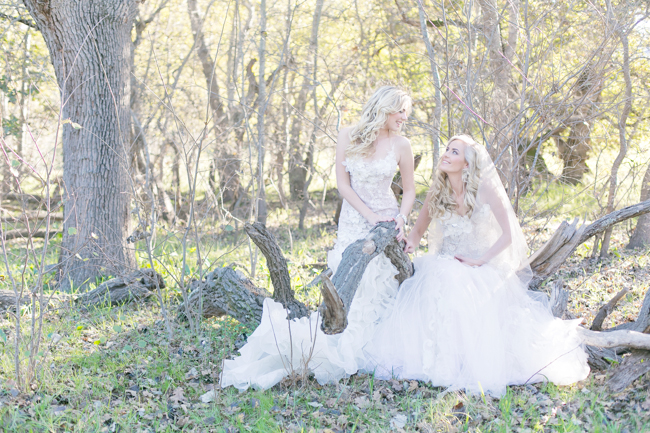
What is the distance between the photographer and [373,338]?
12.7ft

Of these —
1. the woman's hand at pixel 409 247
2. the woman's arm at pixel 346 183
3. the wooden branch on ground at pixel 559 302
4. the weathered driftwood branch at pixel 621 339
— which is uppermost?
the woman's arm at pixel 346 183

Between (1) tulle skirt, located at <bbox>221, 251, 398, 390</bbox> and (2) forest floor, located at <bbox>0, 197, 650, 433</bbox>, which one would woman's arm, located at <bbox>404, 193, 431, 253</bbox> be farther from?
(2) forest floor, located at <bbox>0, 197, 650, 433</bbox>

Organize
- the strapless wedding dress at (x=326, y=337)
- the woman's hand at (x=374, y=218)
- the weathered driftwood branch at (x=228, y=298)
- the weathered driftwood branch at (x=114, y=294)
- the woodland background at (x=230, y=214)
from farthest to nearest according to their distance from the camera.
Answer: the weathered driftwood branch at (x=114, y=294) → the weathered driftwood branch at (x=228, y=298) → the woman's hand at (x=374, y=218) → the strapless wedding dress at (x=326, y=337) → the woodland background at (x=230, y=214)

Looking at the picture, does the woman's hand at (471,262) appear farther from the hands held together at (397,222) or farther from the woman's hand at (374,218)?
the woman's hand at (374,218)

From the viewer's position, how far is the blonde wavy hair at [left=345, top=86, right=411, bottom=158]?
3.98 metres

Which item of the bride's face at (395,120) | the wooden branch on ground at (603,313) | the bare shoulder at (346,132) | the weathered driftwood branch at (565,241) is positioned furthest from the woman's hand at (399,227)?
the wooden branch on ground at (603,313)

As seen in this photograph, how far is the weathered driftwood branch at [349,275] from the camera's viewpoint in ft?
10.2

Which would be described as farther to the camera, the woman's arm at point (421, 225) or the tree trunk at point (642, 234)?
the tree trunk at point (642, 234)

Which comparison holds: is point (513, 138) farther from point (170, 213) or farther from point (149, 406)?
point (170, 213)

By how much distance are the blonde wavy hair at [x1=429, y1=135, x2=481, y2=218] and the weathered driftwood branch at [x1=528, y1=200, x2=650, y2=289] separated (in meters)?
0.70

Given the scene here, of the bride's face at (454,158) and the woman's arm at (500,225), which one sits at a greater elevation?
the bride's face at (454,158)

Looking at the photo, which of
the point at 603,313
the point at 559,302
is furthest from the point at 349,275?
the point at 603,313

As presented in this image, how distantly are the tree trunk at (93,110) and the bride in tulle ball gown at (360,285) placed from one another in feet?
7.48

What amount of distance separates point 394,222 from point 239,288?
168 centimetres
